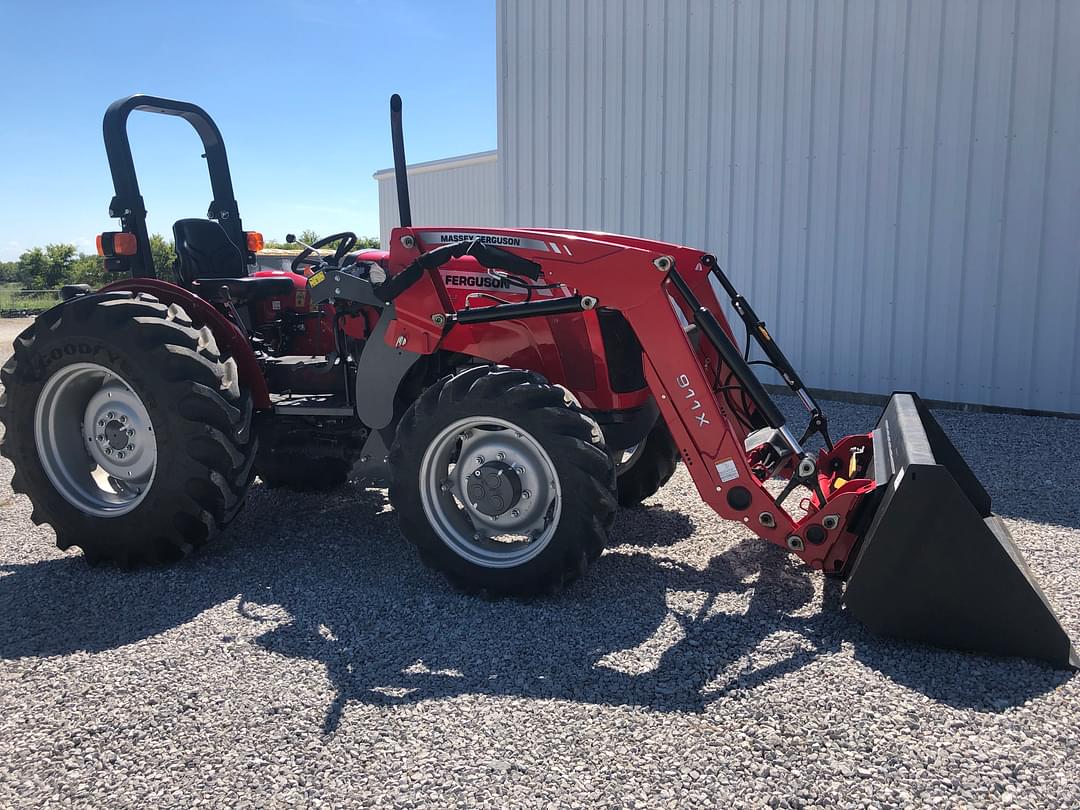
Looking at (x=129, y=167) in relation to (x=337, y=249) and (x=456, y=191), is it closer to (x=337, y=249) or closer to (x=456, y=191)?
(x=337, y=249)

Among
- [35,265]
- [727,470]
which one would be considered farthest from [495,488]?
[35,265]

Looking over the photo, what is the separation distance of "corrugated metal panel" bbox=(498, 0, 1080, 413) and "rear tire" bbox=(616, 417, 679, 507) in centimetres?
478

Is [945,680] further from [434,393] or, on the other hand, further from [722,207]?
[722,207]

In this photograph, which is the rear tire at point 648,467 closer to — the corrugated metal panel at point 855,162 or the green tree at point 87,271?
the corrugated metal panel at point 855,162

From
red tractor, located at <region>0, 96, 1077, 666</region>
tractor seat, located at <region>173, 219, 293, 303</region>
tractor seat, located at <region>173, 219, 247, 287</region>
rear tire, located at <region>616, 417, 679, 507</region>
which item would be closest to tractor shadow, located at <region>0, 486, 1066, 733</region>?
red tractor, located at <region>0, 96, 1077, 666</region>

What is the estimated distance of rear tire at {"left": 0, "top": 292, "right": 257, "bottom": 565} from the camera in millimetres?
3926

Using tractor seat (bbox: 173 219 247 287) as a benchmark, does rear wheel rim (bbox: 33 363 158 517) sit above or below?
below

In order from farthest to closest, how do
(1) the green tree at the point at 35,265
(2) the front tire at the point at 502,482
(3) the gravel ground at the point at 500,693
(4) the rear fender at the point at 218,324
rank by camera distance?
(1) the green tree at the point at 35,265, (4) the rear fender at the point at 218,324, (2) the front tire at the point at 502,482, (3) the gravel ground at the point at 500,693

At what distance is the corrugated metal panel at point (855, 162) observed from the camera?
7.74 m

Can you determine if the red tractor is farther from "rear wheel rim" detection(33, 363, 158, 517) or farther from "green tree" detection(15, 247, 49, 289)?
"green tree" detection(15, 247, 49, 289)

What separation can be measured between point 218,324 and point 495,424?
1.76 m

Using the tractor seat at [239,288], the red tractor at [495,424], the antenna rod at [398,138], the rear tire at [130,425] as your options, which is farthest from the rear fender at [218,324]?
the antenna rod at [398,138]

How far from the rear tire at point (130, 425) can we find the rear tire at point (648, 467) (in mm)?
2061

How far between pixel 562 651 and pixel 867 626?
3.72 feet
